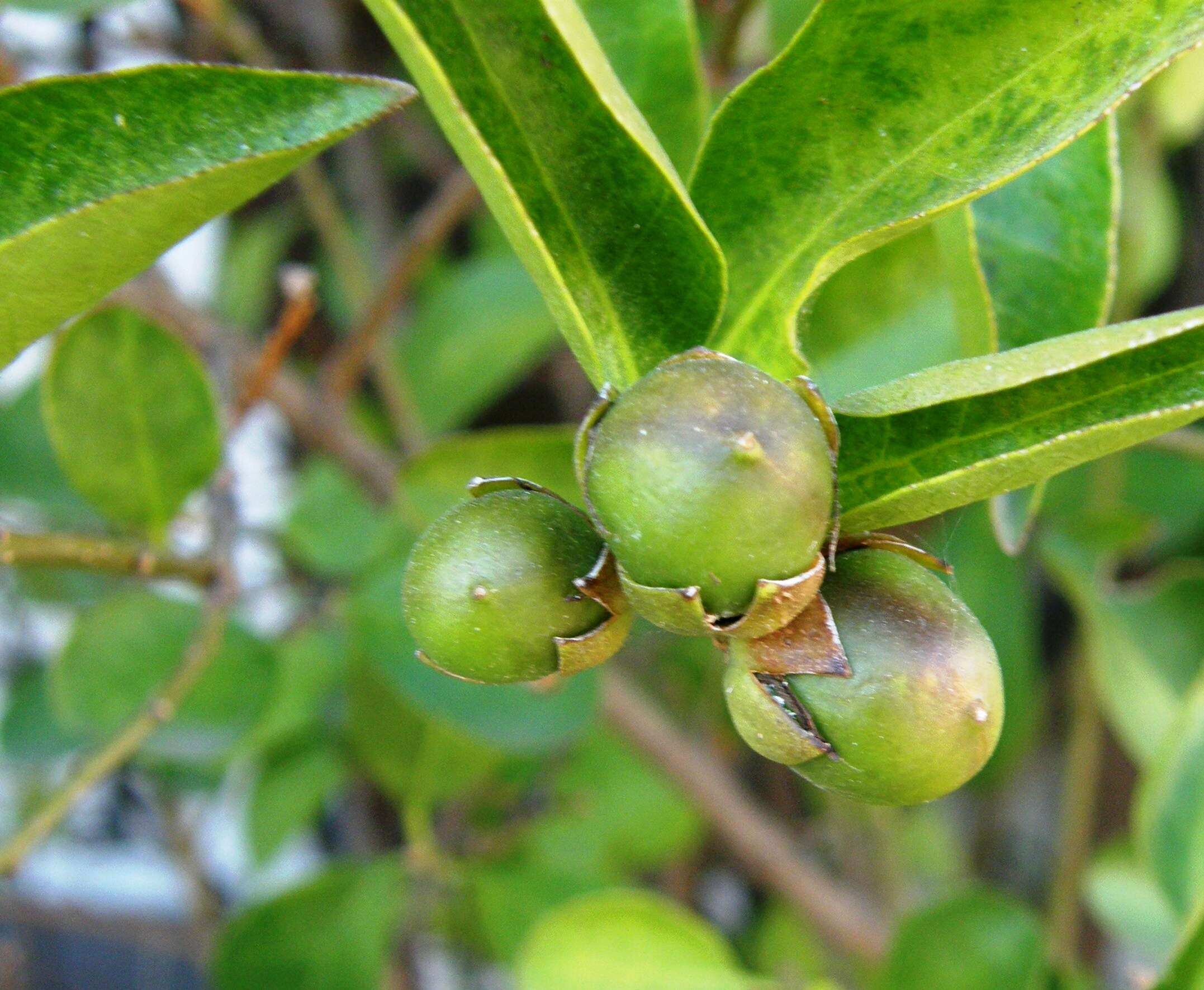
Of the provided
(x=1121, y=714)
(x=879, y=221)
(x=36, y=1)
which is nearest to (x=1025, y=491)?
(x=879, y=221)

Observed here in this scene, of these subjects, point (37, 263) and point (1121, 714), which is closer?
point (37, 263)

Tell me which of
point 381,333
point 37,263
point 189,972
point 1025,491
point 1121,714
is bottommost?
point 189,972

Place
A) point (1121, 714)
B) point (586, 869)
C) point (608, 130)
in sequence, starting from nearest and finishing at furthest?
point (608, 130)
point (1121, 714)
point (586, 869)

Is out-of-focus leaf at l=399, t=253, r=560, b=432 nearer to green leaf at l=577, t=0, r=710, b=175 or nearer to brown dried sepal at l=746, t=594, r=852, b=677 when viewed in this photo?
green leaf at l=577, t=0, r=710, b=175

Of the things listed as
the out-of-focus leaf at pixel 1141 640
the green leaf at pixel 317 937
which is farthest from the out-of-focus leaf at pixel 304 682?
the out-of-focus leaf at pixel 1141 640

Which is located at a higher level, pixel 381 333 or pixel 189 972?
pixel 381 333

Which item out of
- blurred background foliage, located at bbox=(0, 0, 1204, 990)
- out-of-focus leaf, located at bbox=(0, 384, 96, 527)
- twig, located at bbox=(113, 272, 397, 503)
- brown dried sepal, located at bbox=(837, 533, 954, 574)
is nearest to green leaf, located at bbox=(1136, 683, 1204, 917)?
blurred background foliage, located at bbox=(0, 0, 1204, 990)

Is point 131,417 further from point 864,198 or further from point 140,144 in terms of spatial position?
point 864,198

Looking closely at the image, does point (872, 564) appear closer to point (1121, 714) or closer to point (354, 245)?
point (1121, 714)
